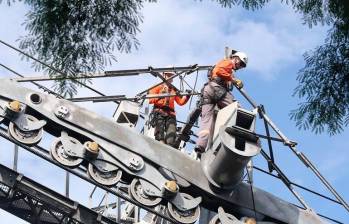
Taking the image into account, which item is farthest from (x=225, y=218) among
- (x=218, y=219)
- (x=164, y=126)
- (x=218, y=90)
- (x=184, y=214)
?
(x=164, y=126)

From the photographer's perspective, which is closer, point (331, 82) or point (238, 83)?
point (331, 82)

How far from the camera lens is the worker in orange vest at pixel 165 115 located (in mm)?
12805

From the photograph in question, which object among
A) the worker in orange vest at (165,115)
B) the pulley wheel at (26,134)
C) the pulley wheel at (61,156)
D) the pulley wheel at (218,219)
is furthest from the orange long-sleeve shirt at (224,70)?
the pulley wheel at (26,134)

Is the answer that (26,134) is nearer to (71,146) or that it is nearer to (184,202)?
(71,146)

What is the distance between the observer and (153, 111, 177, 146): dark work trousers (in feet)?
42.2

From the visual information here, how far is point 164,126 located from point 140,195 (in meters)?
3.25

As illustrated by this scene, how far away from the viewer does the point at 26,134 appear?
9.85m

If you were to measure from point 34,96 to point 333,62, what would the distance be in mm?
4338

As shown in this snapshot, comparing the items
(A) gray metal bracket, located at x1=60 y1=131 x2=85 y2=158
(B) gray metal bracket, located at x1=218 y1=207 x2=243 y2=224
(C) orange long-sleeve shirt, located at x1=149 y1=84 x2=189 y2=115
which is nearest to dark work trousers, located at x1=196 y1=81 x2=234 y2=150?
(B) gray metal bracket, located at x1=218 y1=207 x2=243 y2=224

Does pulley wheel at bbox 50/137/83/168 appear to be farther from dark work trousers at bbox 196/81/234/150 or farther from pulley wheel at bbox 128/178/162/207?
dark work trousers at bbox 196/81/234/150

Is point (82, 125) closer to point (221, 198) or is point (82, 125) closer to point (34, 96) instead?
point (34, 96)

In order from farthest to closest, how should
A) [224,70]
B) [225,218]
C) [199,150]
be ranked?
[224,70] < [199,150] < [225,218]

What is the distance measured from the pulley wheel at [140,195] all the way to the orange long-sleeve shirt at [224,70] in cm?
190

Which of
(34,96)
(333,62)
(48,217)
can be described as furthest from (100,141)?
(333,62)
